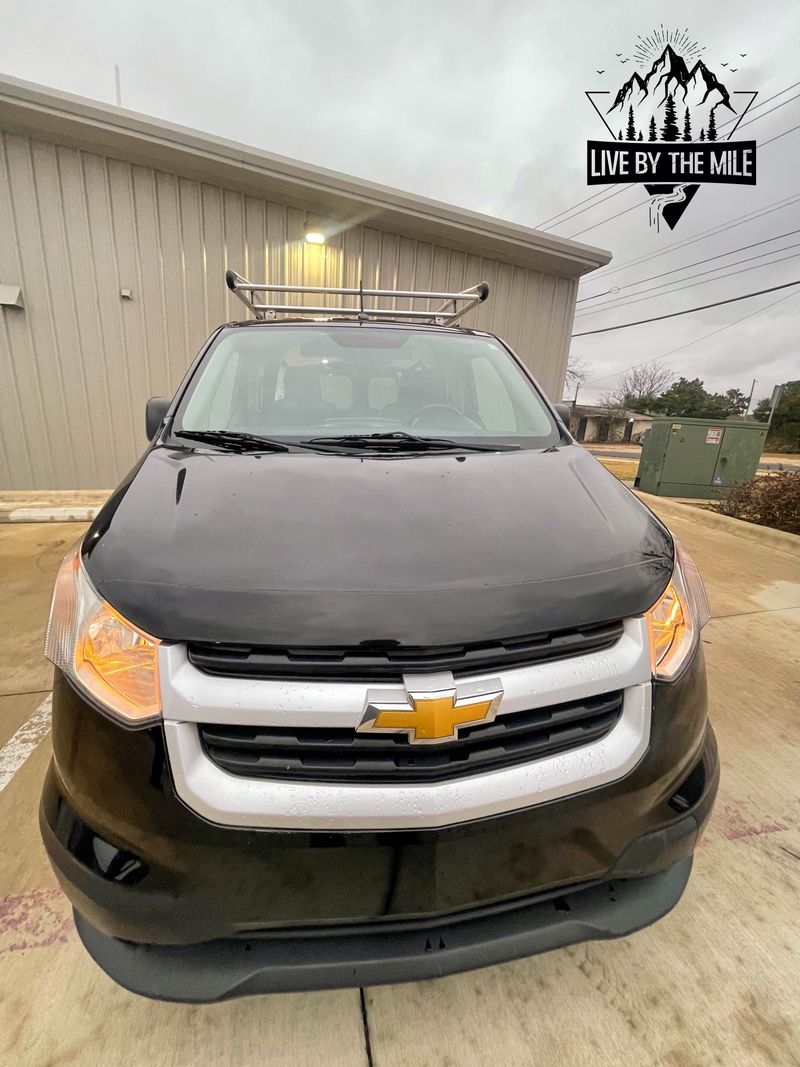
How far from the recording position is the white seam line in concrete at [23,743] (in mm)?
1930

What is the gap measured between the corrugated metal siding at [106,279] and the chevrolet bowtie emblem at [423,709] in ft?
19.0

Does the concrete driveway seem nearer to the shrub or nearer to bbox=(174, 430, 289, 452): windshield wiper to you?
bbox=(174, 430, 289, 452): windshield wiper

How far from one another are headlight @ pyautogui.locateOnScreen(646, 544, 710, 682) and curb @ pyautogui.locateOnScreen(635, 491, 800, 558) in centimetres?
340

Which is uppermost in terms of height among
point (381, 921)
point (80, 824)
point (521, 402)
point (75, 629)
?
point (521, 402)

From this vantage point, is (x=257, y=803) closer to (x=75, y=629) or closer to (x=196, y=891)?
(x=196, y=891)

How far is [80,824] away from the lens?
0.94 metres

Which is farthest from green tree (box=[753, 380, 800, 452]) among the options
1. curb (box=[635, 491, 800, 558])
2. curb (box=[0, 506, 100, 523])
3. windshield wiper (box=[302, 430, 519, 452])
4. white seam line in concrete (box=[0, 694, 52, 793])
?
white seam line in concrete (box=[0, 694, 52, 793])

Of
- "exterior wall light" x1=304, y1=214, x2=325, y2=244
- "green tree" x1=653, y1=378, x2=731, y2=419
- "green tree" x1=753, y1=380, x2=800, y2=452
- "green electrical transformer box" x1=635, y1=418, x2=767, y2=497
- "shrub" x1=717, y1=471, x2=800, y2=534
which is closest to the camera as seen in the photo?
"shrub" x1=717, y1=471, x2=800, y2=534

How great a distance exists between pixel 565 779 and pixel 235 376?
1.83 meters

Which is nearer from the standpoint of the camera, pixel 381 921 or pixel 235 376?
Result: pixel 381 921

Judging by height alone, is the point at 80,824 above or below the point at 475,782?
below

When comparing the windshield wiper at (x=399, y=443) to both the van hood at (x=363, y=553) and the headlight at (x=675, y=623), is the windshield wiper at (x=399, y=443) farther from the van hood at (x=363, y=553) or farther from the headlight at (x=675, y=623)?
the headlight at (x=675, y=623)

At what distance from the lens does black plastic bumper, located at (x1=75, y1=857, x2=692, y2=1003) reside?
91cm

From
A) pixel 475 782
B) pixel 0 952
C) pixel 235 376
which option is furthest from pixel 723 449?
pixel 0 952
